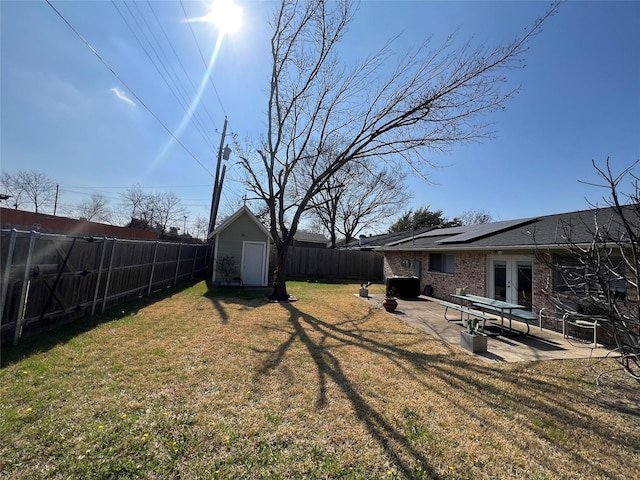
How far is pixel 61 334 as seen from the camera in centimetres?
496

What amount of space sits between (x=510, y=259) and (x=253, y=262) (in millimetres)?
10790

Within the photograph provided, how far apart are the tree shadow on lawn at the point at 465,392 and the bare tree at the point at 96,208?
46513 millimetres

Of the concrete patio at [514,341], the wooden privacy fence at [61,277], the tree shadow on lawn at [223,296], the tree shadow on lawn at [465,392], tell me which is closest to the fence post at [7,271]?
the wooden privacy fence at [61,277]

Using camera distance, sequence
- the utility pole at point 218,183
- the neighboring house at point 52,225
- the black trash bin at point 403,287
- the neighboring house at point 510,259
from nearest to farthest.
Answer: the neighboring house at point 510,259 → the black trash bin at point 403,287 → the neighboring house at point 52,225 → the utility pole at point 218,183

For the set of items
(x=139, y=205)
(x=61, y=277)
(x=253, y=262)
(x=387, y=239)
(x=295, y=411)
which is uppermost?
(x=139, y=205)

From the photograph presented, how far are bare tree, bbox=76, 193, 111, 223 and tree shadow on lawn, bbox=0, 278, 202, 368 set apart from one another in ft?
136

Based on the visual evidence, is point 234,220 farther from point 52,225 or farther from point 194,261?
point 52,225

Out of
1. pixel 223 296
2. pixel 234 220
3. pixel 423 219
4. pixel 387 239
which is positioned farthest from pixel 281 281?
pixel 423 219

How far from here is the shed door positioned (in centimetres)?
1366

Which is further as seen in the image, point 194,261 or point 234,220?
point 194,261

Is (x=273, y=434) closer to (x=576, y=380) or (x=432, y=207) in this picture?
(x=576, y=380)

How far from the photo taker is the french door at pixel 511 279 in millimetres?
8180

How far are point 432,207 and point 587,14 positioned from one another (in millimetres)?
26917

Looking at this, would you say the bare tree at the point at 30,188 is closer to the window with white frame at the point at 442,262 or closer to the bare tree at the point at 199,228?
the bare tree at the point at 199,228
